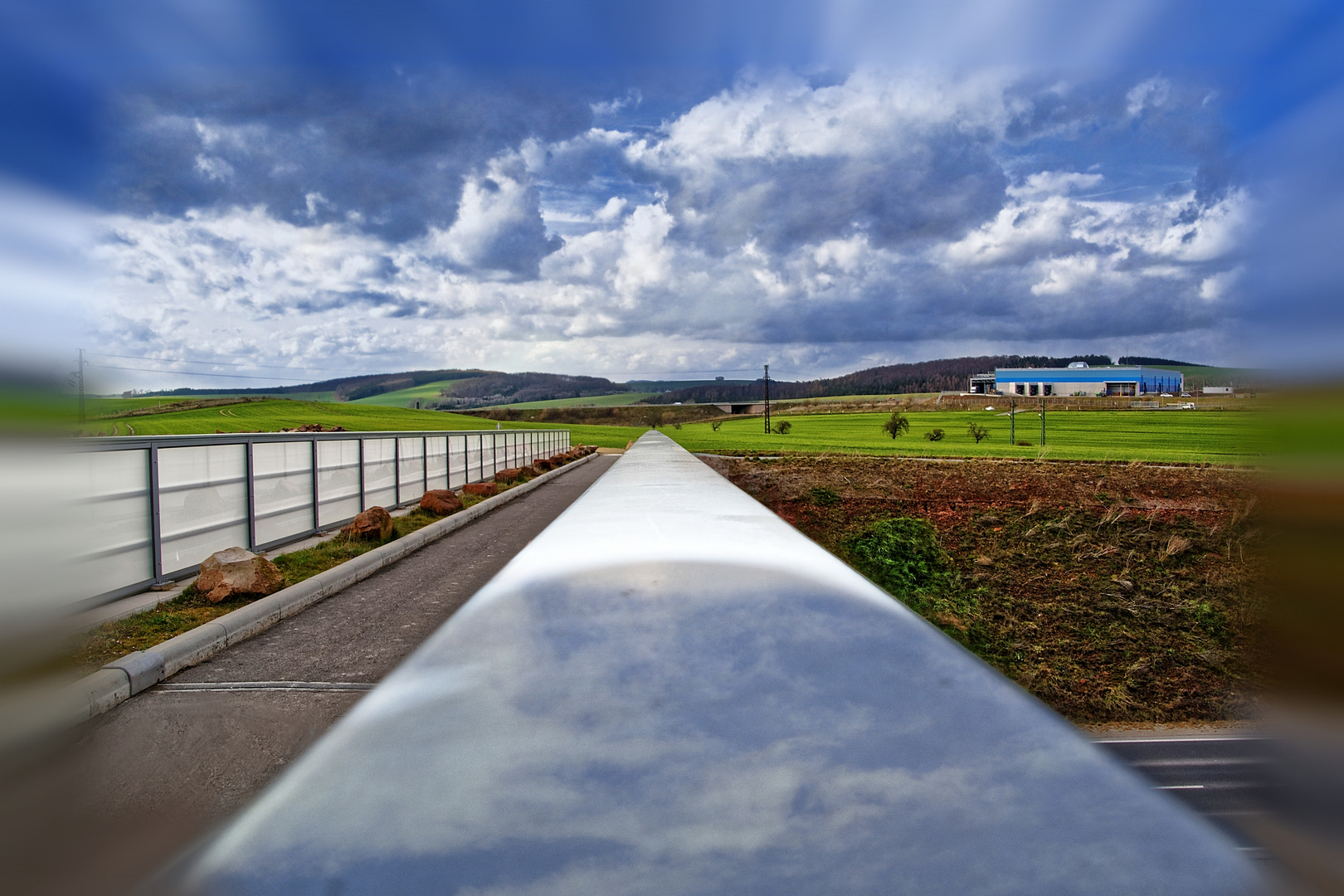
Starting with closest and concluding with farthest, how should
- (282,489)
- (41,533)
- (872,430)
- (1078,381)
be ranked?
(41,533) < (282,489) < (872,430) < (1078,381)

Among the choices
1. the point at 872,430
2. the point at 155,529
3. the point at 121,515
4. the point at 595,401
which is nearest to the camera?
the point at 121,515

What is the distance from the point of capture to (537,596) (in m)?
1.28

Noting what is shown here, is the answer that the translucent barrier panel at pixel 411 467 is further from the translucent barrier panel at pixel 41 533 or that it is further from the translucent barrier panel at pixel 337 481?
the translucent barrier panel at pixel 41 533

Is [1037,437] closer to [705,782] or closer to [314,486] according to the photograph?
[314,486]

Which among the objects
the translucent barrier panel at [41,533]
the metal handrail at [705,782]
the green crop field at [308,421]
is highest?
the green crop field at [308,421]

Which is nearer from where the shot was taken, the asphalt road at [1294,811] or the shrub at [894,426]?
the asphalt road at [1294,811]

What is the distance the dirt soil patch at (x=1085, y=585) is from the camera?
28.9 ft

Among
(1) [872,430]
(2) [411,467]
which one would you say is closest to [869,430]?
(1) [872,430]

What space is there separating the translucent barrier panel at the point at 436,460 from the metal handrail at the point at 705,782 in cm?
1766

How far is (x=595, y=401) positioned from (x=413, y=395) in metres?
50.4

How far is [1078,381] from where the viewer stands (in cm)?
11844

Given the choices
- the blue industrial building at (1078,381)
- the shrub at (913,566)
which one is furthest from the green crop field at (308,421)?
the blue industrial building at (1078,381)

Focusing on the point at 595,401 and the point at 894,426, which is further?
the point at 595,401

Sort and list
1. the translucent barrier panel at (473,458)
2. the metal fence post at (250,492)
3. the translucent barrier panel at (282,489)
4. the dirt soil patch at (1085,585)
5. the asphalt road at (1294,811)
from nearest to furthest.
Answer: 1. the asphalt road at (1294,811)
2. the dirt soil patch at (1085,585)
3. the metal fence post at (250,492)
4. the translucent barrier panel at (282,489)
5. the translucent barrier panel at (473,458)
